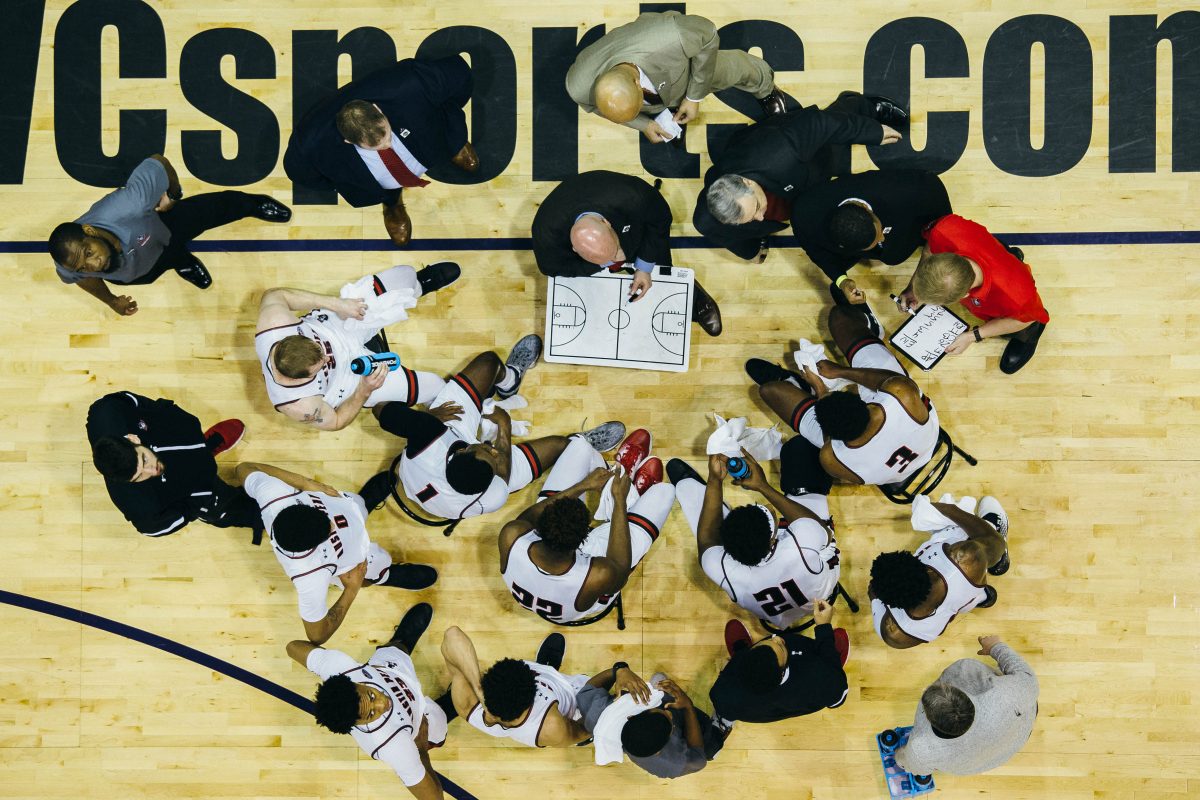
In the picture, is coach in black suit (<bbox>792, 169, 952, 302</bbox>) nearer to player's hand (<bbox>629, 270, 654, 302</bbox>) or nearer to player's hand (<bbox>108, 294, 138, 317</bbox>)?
player's hand (<bbox>629, 270, 654, 302</bbox>)

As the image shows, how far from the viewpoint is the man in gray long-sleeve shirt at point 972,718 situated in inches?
223

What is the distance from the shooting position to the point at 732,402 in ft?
22.5

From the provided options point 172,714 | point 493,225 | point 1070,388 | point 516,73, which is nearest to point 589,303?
point 493,225

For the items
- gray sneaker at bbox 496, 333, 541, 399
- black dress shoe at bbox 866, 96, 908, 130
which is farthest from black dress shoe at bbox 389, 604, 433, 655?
black dress shoe at bbox 866, 96, 908, 130

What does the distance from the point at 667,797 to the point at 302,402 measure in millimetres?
4119

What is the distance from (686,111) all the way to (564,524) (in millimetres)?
3084

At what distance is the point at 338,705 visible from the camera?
5395 millimetres

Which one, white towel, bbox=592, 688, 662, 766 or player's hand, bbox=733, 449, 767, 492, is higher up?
player's hand, bbox=733, 449, 767, 492

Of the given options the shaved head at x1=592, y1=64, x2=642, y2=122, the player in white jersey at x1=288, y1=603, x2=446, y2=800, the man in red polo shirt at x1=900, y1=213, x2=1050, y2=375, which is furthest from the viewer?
the man in red polo shirt at x1=900, y1=213, x2=1050, y2=375

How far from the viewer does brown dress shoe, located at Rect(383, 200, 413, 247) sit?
265 inches

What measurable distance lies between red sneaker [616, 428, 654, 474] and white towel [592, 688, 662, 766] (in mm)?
1709

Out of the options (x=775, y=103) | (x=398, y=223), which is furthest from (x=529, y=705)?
(x=775, y=103)

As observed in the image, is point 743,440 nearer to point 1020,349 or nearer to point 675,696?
point 675,696

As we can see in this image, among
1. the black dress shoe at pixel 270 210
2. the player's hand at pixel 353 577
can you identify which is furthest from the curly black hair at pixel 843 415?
the black dress shoe at pixel 270 210
